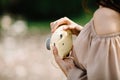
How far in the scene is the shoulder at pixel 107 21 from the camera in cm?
289

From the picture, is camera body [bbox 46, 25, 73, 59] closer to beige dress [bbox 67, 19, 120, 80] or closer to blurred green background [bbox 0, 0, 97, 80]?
beige dress [bbox 67, 19, 120, 80]

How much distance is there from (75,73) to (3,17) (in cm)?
802

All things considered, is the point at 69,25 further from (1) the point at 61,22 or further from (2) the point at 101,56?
(2) the point at 101,56

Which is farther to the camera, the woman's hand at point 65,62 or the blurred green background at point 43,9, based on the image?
the blurred green background at point 43,9

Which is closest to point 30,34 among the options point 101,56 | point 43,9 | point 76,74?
point 43,9

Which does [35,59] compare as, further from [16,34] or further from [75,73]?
[75,73]

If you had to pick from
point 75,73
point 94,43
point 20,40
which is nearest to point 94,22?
point 94,43

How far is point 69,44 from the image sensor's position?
3.43 metres

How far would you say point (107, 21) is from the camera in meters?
2.90

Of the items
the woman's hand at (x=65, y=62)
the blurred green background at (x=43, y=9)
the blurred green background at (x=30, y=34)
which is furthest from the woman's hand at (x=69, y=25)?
the blurred green background at (x=43, y=9)

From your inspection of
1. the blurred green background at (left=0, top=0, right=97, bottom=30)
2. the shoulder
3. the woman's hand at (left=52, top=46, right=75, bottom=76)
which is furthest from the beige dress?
the blurred green background at (left=0, top=0, right=97, bottom=30)

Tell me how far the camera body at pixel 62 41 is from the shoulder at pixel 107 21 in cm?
48

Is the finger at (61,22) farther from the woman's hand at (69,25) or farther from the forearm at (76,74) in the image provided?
the forearm at (76,74)

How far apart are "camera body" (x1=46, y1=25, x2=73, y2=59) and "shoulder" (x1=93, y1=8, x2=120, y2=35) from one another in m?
0.48
